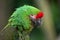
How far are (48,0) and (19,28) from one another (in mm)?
992

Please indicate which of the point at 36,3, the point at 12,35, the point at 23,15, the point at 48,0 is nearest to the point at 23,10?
the point at 23,15

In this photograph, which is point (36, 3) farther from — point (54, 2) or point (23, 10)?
point (23, 10)

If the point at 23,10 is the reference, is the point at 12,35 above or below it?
below

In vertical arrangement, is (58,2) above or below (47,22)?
above

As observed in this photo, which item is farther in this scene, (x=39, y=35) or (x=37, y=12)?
(x=39, y=35)

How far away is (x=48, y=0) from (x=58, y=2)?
0.39 meters

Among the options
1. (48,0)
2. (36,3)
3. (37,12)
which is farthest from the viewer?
(48,0)

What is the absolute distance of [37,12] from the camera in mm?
1375

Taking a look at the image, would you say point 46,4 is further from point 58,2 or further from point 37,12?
point 37,12

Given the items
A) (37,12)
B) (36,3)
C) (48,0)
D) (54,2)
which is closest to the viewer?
(37,12)

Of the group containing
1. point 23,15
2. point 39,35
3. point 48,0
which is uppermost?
point 48,0

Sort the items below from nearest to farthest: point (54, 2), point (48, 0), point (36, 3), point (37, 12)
→ point (37, 12) → point (36, 3) → point (48, 0) → point (54, 2)

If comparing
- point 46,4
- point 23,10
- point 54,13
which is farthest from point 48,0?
point 23,10

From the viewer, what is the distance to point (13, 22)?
1.39 metres
